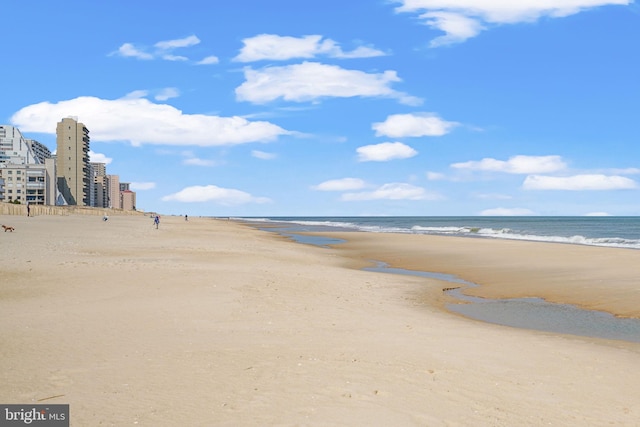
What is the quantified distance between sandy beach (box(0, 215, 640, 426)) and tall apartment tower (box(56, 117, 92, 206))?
19236 centimetres

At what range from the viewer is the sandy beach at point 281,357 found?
6336mm

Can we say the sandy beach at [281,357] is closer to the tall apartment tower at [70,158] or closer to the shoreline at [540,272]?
the shoreline at [540,272]

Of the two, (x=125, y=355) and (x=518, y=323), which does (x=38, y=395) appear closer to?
(x=125, y=355)

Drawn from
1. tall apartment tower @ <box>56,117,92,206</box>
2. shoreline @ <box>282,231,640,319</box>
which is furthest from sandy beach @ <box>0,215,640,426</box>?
tall apartment tower @ <box>56,117,92,206</box>

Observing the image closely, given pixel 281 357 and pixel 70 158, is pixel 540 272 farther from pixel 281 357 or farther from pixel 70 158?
pixel 70 158

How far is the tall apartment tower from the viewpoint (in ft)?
624

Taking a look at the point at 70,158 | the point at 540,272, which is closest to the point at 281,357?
the point at 540,272

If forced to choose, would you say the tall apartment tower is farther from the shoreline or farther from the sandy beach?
the sandy beach

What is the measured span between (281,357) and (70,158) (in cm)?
20504

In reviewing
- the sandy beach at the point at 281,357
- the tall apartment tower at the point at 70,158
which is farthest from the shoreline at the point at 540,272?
the tall apartment tower at the point at 70,158

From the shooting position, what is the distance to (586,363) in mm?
9211

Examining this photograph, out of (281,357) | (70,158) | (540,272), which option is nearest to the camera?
(281,357)

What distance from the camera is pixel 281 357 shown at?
8445 millimetres

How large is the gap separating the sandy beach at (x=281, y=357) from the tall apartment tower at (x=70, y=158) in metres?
192
